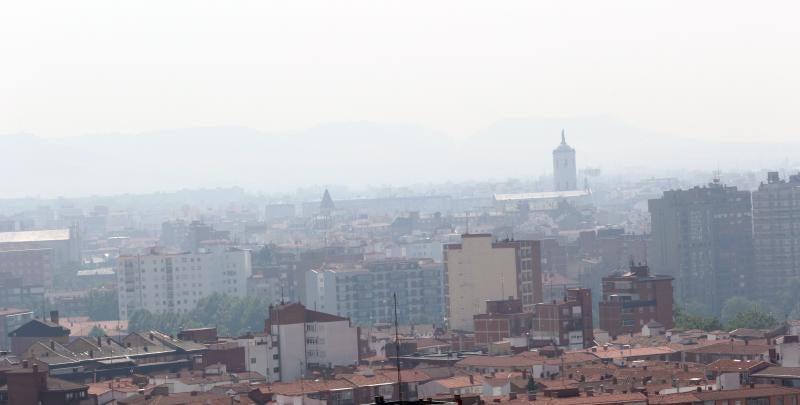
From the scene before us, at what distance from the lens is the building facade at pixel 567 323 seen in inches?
2459

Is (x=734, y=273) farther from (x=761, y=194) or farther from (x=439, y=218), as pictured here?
(x=439, y=218)

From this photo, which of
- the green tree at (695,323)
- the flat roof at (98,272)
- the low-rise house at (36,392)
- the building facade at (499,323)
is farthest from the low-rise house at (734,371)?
the flat roof at (98,272)

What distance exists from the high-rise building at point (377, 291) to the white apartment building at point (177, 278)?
34.7ft

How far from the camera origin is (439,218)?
199125mm

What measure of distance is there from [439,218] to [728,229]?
8696cm

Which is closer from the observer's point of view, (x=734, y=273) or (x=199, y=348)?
(x=199, y=348)

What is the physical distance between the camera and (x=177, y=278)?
123875mm

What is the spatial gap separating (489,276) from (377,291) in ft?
102

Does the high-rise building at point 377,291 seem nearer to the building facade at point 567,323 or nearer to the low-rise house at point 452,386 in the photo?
the building facade at point 567,323

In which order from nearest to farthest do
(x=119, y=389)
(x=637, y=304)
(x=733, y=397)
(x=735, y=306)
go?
(x=733, y=397) < (x=119, y=389) < (x=637, y=304) < (x=735, y=306)

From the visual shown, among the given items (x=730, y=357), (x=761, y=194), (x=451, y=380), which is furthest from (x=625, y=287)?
(x=761, y=194)

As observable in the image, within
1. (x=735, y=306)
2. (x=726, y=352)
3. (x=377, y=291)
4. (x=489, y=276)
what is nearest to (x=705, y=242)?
(x=377, y=291)

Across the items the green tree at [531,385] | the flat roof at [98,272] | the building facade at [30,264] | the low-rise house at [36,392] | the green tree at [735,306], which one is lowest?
the green tree at [735,306]

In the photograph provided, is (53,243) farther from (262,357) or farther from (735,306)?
(262,357)
